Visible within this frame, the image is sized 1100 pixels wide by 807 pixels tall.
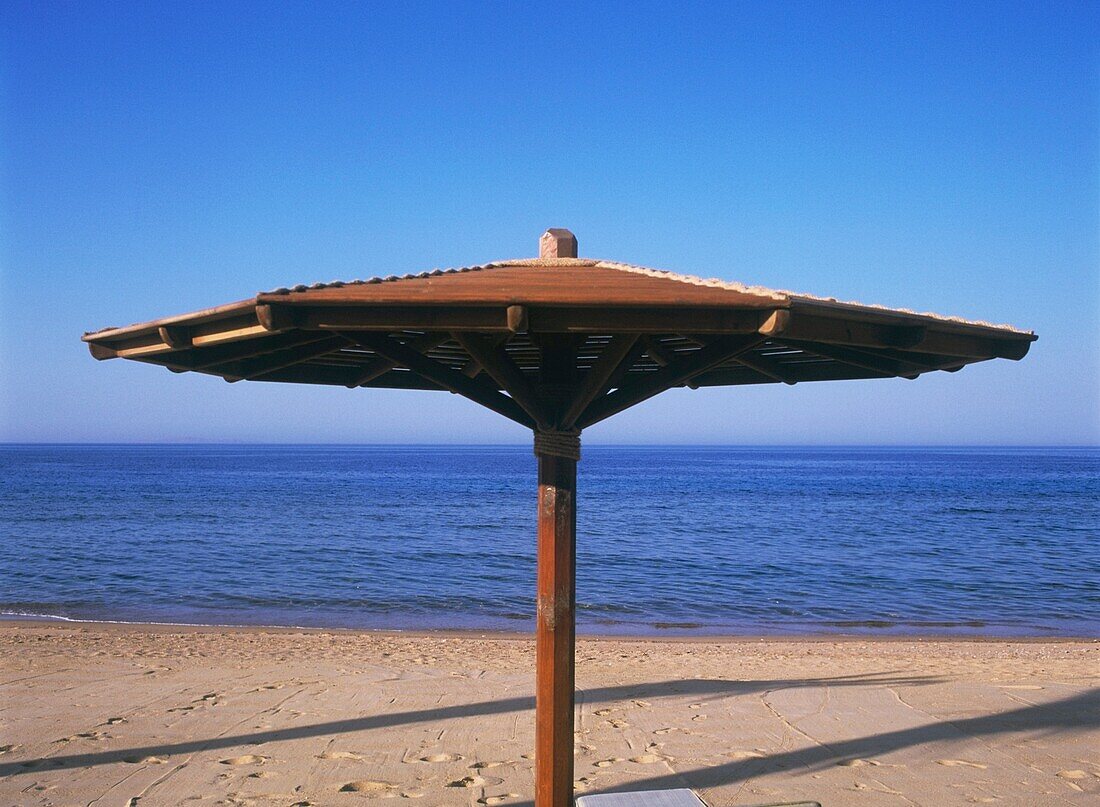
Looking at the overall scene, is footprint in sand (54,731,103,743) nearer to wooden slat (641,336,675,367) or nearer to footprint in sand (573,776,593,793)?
footprint in sand (573,776,593,793)

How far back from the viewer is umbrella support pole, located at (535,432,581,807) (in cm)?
428

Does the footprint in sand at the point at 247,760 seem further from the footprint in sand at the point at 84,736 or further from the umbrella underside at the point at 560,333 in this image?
the umbrella underside at the point at 560,333

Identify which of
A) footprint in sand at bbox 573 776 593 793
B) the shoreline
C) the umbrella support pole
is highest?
the umbrella support pole

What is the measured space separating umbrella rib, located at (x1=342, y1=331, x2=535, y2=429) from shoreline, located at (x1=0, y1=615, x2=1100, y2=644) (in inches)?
382

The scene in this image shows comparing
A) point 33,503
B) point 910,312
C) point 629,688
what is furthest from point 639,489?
point 910,312

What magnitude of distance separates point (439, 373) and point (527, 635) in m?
11.0

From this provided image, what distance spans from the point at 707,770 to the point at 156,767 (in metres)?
3.70

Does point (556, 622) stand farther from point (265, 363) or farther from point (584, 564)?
point (584, 564)

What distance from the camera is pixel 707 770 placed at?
6.06 meters

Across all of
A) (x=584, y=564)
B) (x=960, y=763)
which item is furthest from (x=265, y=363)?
(x=584, y=564)

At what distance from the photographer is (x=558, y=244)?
5.10 meters

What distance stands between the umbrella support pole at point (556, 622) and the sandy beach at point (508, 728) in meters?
1.27

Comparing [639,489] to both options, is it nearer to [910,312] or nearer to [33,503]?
[33,503]

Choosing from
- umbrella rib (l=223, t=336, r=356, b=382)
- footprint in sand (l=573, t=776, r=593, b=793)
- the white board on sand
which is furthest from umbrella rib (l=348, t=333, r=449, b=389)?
footprint in sand (l=573, t=776, r=593, b=793)
